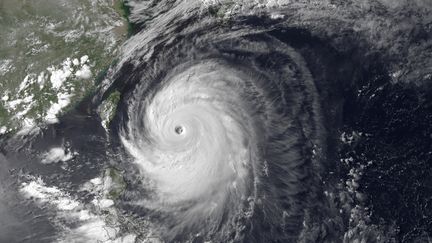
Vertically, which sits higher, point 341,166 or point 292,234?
point 341,166

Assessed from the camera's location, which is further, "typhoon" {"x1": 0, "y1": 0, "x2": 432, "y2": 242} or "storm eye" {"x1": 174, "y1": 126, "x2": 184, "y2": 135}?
"storm eye" {"x1": 174, "y1": 126, "x2": 184, "y2": 135}

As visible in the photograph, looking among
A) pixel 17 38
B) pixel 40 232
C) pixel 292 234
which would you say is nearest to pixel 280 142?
pixel 292 234

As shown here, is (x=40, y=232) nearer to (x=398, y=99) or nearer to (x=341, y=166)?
(x=341, y=166)

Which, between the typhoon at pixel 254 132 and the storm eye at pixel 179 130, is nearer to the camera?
the typhoon at pixel 254 132

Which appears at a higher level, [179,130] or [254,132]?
[179,130]

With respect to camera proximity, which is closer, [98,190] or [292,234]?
[292,234]

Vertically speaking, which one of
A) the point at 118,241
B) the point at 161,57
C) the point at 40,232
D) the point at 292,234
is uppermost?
the point at 161,57

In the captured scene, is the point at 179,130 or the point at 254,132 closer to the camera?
the point at 254,132
